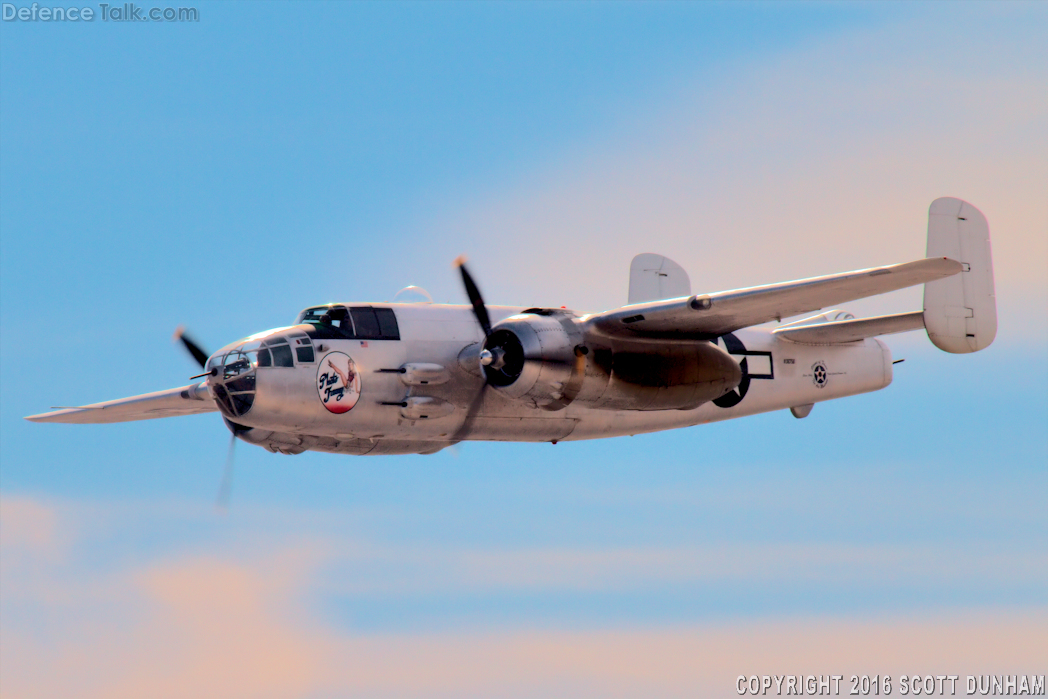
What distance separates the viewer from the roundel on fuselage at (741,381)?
2522cm

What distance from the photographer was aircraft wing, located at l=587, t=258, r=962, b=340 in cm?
2005

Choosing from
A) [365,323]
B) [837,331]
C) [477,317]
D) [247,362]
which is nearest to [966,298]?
[837,331]

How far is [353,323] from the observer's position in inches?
877

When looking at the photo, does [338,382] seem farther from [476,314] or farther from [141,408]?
[141,408]

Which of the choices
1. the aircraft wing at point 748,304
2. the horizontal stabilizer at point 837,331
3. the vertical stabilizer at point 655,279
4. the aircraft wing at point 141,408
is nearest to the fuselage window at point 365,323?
the aircraft wing at point 748,304

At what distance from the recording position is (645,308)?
2177cm

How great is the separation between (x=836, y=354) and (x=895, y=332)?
1461 millimetres

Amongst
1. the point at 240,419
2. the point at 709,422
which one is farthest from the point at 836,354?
the point at 240,419

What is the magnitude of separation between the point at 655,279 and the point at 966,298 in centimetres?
609

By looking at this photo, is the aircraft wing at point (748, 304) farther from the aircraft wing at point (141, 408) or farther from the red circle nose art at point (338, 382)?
the aircraft wing at point (141, 408)

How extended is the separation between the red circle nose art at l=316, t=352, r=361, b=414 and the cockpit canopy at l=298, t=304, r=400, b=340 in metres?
0.45

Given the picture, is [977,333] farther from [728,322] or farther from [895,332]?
[728,322]

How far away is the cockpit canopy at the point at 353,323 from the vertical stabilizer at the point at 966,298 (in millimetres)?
10316

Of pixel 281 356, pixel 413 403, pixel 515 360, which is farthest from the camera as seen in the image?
pixel 413 403
